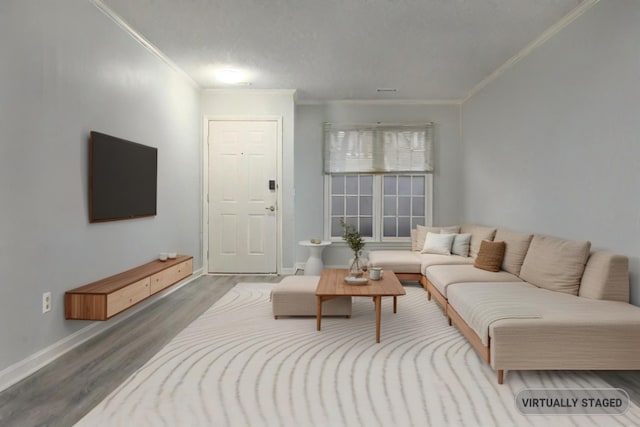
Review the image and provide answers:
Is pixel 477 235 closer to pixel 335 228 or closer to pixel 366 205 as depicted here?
pixel 366 205

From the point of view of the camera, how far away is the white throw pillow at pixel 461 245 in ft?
17.6

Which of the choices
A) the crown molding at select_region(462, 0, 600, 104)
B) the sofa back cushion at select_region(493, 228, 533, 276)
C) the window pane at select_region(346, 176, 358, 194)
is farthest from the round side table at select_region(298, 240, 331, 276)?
the crown molding at select_region(462, 0, 600, 104)

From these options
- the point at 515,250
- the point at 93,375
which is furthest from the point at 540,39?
the point at 93,375

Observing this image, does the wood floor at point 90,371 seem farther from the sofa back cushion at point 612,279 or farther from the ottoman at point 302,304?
the sofa back cushion at point 612,279

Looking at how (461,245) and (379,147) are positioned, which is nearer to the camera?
(461,245)

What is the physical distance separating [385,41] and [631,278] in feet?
9.62

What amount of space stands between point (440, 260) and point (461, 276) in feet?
3.47

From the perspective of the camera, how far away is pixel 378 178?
6684mm

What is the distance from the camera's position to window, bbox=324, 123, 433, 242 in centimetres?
662

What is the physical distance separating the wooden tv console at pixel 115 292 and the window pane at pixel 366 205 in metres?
3.39

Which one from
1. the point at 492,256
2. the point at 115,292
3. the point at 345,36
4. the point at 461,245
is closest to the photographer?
the point at 115,292

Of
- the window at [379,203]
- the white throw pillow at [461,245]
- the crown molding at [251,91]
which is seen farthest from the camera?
the window at [379,203]

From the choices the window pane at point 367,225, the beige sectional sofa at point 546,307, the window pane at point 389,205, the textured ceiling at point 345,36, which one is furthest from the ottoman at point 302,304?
the window pane at point 389,205

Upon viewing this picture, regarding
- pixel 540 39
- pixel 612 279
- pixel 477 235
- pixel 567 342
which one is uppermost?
pixel 540 39
